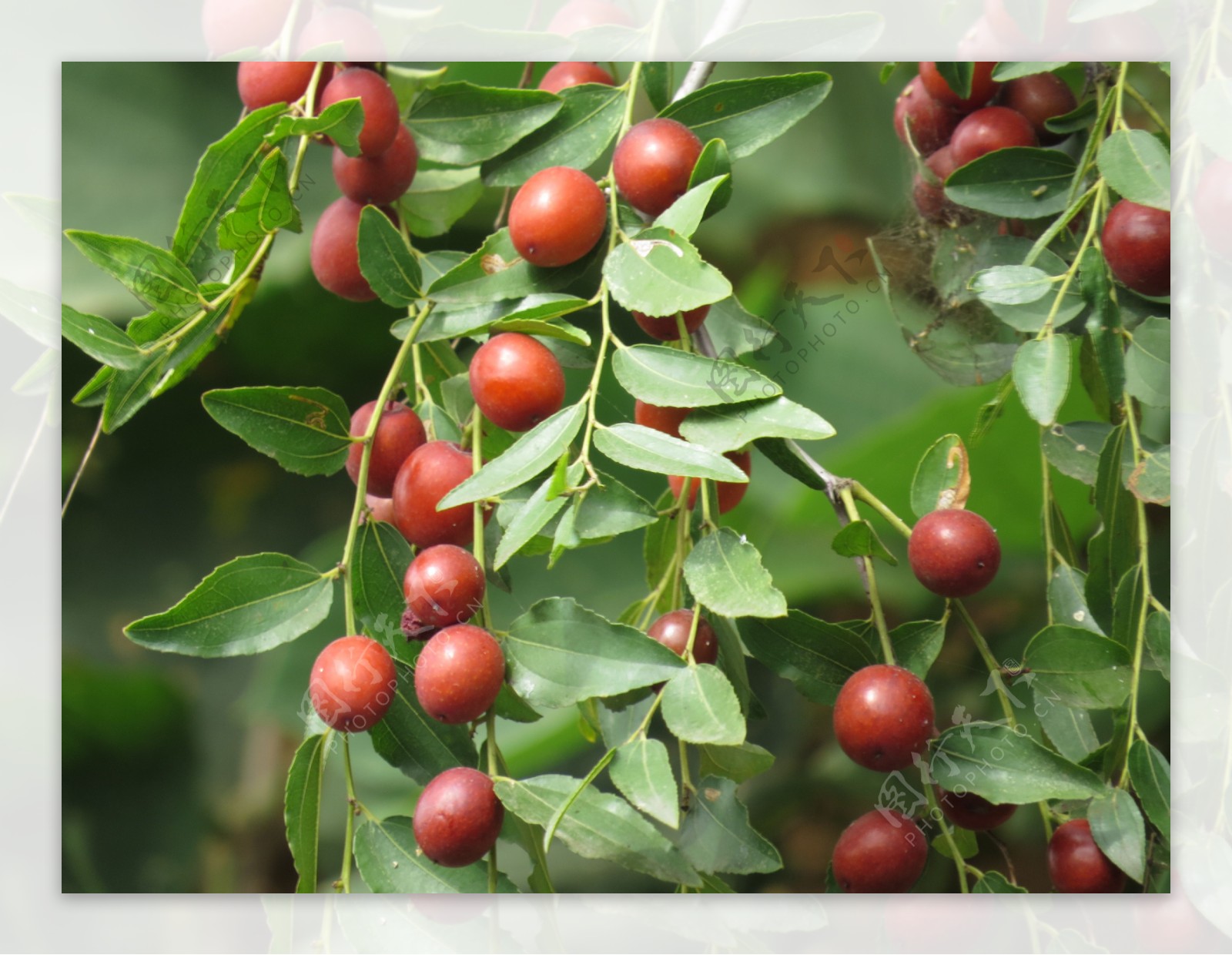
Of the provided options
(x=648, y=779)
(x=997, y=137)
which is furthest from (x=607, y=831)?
(x=997, y=137)

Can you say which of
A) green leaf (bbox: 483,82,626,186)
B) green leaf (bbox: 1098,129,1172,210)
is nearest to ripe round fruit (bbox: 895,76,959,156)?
green leaf (bbox: 1098,129,1172,210)

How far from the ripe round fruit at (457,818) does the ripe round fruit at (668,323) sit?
0.24 meters

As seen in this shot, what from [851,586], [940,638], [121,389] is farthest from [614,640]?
[851,586]

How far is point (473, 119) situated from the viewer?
0.63 m

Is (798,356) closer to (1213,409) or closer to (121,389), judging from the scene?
(1213,409)

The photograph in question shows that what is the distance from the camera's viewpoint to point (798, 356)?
83cm

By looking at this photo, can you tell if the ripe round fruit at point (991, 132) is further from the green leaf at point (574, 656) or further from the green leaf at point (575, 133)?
the green leaf at point (574, 656)

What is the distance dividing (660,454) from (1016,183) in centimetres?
32

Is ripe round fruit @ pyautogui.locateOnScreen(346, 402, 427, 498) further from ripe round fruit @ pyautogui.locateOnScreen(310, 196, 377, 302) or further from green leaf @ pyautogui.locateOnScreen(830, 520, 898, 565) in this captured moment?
green leaf @ pyautogui.locateOnScreen(830, 520, 898, 565)

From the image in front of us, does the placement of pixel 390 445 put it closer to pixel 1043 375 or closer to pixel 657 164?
pixel 657 164

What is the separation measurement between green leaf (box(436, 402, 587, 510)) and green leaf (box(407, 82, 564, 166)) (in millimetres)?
176

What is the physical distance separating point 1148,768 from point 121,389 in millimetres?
597

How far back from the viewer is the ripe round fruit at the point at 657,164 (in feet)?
1.90

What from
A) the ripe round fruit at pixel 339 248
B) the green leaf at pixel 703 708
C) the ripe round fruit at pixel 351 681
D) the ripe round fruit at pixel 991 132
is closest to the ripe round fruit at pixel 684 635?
the green leaf at pixel 703 708
